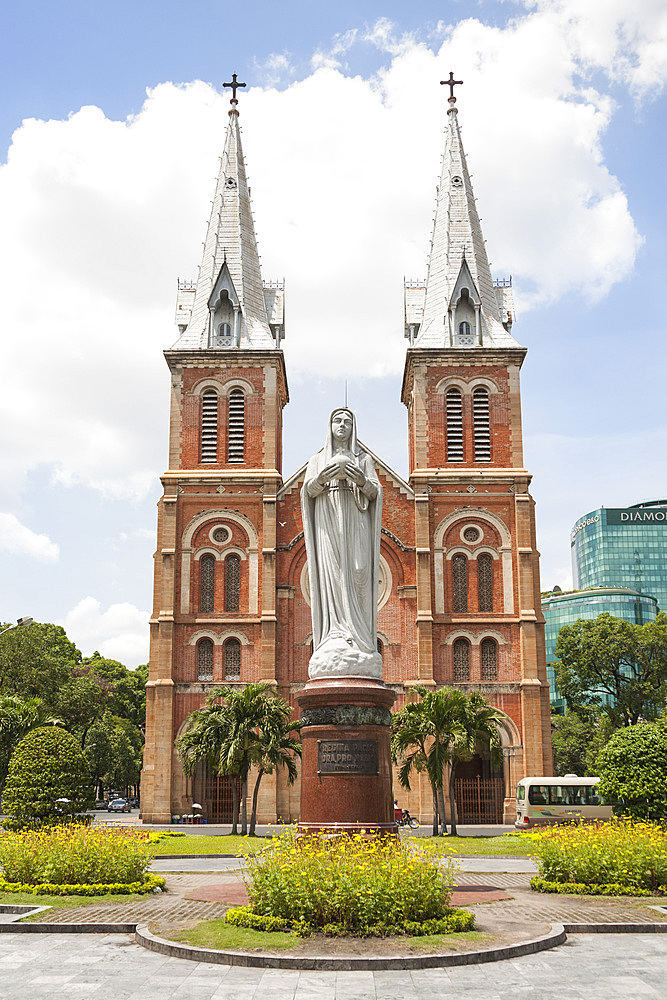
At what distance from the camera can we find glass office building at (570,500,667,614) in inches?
5226

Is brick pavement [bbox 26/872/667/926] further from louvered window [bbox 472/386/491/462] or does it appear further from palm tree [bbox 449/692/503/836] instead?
louvered window [bbox 472/386/491/462]

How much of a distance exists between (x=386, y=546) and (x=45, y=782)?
25054 millimetres

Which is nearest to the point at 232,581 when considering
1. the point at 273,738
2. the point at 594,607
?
the point at 273,738

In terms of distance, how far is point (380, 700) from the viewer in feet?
44.4

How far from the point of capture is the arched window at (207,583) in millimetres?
41281

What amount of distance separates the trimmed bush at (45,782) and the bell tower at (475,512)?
74.0 feet

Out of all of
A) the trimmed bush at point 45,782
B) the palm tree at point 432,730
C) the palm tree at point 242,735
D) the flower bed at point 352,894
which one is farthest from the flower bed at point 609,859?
the palm tree at point 242,735

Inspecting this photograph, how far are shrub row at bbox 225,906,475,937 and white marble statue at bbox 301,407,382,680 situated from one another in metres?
4.03

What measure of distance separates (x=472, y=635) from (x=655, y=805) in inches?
819

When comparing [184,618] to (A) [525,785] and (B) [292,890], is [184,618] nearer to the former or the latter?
(A) [525,785]

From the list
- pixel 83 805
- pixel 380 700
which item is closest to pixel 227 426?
pixel 83 805

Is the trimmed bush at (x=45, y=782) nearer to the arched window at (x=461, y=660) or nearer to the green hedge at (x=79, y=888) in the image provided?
the green hedge at (x=79, y=888)

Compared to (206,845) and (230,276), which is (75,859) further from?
(230,276)

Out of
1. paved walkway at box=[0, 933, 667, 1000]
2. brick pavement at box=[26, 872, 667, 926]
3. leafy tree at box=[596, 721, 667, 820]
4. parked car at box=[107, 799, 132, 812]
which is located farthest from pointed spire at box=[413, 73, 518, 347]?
paved walkway at box=[0, 933, 667, 1000]
